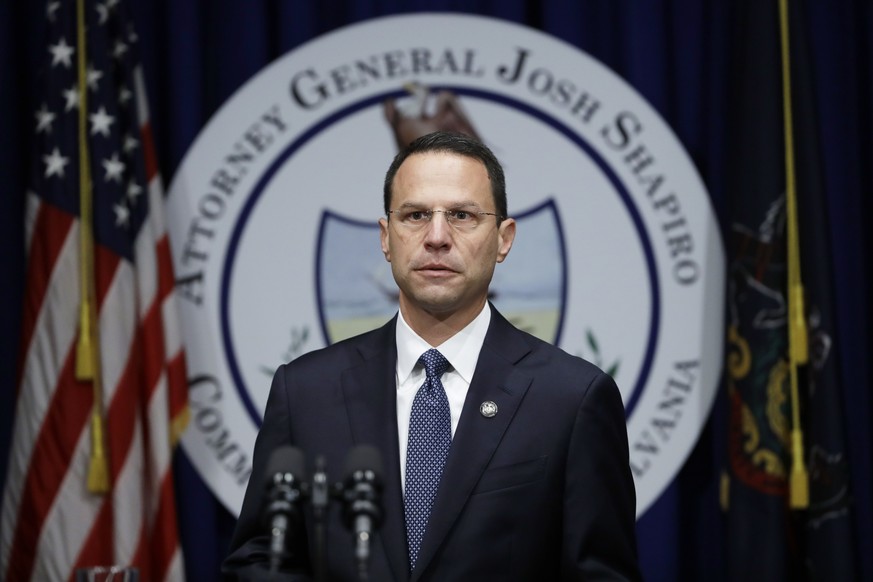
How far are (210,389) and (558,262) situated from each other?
4.14 feet

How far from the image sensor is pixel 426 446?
2137mm

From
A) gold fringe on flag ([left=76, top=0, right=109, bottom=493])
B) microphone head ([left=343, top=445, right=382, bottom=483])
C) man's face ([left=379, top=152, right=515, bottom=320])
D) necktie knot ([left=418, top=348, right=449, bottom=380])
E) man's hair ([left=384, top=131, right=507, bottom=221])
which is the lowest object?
microphone head ([left=343, top=445, right=382, bottom=483])

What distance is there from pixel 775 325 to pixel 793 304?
0.12 m

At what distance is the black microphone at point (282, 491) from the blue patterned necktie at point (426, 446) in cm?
47

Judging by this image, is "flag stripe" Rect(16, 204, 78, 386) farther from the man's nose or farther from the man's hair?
the man's nose

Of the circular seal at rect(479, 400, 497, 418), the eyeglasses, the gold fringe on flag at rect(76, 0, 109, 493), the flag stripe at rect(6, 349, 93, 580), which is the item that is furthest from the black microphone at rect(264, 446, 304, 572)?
the flag stripe at rect(6, 349, 93, 580)

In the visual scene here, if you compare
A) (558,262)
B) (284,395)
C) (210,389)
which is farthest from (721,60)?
(284,395)

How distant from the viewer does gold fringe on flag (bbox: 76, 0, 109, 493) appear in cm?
381

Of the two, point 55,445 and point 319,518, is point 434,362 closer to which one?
point 319,518

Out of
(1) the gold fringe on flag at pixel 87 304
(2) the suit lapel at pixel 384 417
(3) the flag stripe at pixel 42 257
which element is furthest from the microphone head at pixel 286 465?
(3) the flag stripe at pixel 42 257

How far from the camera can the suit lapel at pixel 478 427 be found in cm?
204

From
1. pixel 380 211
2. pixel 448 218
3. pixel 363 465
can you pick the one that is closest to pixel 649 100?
pixel 380 211

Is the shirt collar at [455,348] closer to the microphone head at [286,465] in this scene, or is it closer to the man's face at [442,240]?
the man's face at [442,240]

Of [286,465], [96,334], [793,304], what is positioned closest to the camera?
[286,465]
